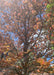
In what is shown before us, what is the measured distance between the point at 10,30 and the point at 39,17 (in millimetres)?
2831

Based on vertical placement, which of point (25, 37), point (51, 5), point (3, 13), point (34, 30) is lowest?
point (25, 37)

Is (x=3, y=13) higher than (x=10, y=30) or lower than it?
higher

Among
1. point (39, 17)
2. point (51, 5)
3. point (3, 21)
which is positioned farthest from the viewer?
point (3, 21)

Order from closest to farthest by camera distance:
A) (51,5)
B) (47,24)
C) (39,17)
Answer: (51,5), (47,24), (39,17)

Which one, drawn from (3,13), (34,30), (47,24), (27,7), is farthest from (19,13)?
(47,24)

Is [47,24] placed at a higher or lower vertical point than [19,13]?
lower

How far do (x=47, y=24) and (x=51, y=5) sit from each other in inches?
56.2

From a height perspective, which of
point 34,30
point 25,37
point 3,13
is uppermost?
point 3,13

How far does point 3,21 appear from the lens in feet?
25.8

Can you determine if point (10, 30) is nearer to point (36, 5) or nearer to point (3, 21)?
point (3, 21)

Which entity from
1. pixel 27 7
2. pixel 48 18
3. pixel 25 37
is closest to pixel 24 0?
pixel 27 7

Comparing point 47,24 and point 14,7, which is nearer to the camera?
point 47,24

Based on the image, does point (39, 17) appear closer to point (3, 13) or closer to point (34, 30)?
point (34, 30)

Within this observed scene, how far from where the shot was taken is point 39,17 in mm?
7371
